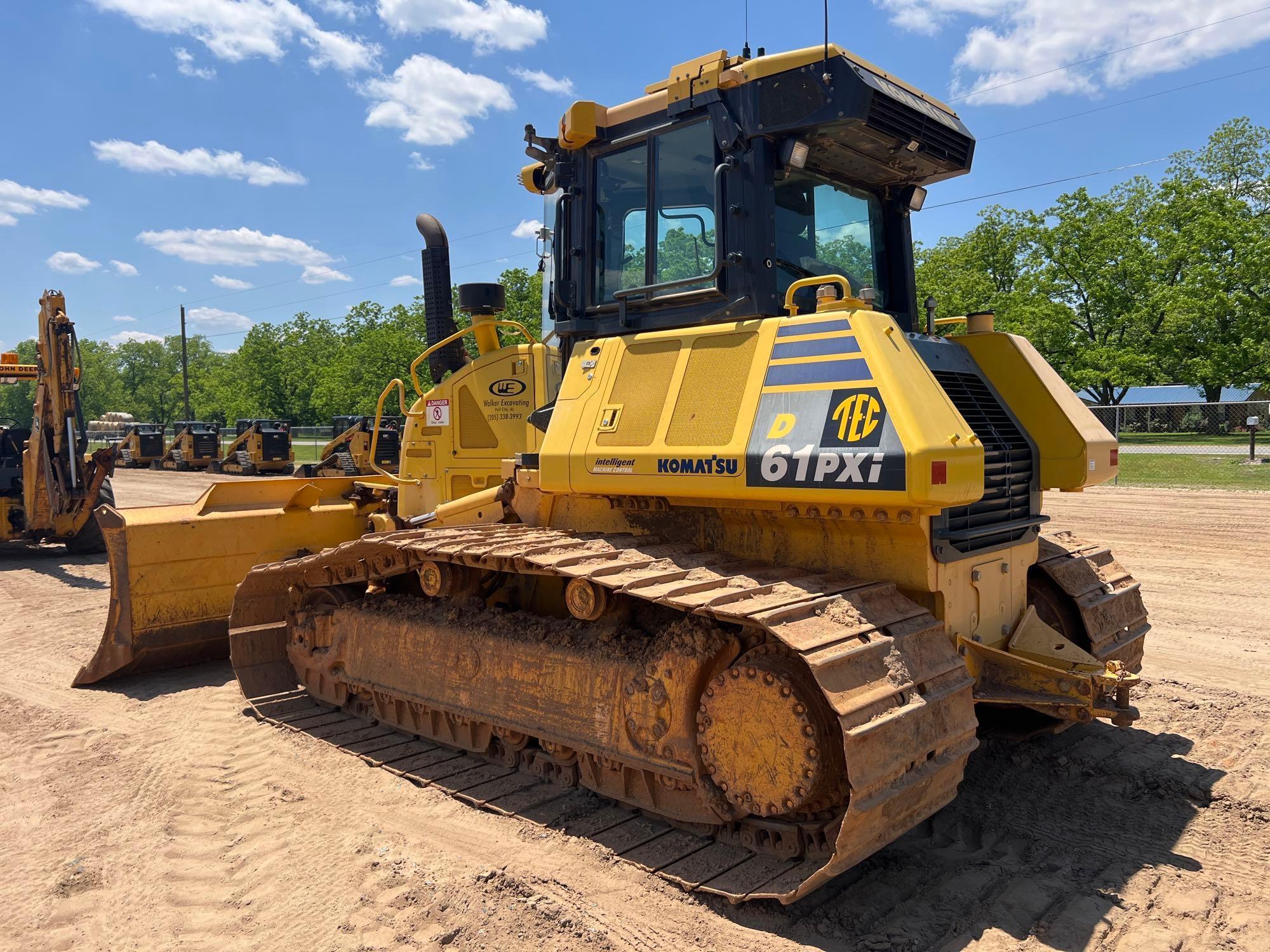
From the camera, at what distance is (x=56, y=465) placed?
12.9 meters

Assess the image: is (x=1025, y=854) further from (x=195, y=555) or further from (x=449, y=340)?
(x=195, y=555)

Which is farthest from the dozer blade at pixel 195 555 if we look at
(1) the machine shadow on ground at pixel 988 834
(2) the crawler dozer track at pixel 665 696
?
(1) the machine shadow on ground at pixel 988 834

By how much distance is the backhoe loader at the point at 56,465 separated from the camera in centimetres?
1276

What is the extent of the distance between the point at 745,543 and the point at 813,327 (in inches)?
43.5

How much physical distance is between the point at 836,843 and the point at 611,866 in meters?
1.20

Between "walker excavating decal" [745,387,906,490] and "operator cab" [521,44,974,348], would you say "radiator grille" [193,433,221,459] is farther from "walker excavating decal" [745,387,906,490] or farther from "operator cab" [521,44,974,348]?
"walker excavating decal" [745,387,906,490]

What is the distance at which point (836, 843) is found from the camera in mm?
3215

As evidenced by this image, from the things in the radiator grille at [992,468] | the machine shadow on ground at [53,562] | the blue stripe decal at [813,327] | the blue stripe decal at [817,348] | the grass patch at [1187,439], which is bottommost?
the machine shadow on ground at [53,562]

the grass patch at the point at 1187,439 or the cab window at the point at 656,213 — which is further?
the grass patch at the point at 1187,439

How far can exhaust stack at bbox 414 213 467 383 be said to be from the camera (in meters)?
7.24

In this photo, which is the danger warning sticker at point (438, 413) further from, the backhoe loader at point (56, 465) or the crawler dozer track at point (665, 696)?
the backhoe loader at point (56, 465)

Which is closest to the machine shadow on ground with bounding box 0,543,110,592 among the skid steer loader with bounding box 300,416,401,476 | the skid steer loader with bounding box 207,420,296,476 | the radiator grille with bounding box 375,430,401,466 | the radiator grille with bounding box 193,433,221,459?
the skid steer loader with bounding box 300,416,401,476

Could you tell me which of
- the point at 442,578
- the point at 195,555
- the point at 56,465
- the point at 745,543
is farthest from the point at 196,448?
the point at 745,543

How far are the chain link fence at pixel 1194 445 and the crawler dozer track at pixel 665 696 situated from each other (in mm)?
13346
